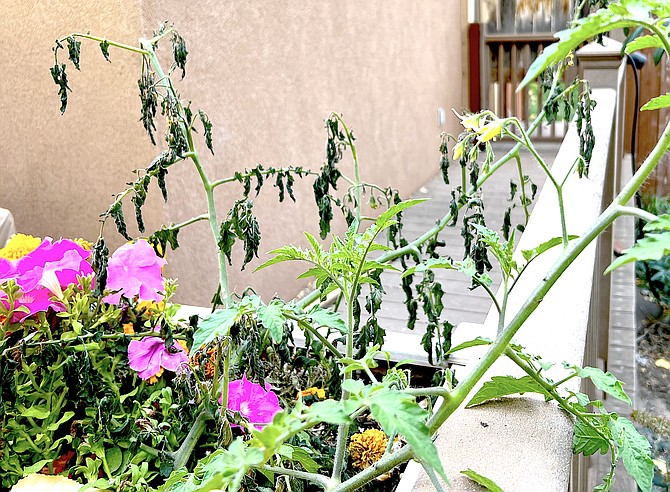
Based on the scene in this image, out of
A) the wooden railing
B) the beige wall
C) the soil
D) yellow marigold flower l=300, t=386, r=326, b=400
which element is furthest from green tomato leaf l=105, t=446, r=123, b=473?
the wooden railing

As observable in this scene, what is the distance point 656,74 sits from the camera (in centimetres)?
677

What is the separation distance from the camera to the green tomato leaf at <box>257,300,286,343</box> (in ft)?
2.32

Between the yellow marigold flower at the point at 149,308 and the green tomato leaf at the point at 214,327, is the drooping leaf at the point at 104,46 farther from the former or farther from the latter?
the green tomato leaf at the point at 214,327

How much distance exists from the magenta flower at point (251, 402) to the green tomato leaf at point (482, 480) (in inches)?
15.2

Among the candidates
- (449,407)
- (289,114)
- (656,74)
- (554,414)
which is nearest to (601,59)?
(289,114)

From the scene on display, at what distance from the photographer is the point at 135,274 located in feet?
3.81

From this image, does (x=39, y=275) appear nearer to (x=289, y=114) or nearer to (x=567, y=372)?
(x=567, y=372)

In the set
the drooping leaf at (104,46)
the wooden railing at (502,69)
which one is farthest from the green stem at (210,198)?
the wooden railing at (502,69)

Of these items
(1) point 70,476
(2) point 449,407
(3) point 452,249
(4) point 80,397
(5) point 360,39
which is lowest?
(3) point 452,249

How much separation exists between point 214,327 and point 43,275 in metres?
0.48

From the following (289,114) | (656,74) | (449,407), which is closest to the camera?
(449,407)

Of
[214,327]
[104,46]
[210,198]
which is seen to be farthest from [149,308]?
[214,327]

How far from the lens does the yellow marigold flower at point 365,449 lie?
3.85ft

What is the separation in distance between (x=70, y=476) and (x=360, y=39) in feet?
12.6
